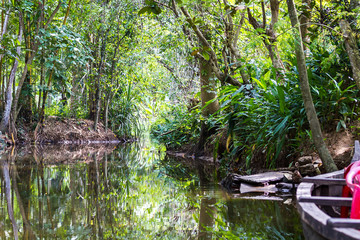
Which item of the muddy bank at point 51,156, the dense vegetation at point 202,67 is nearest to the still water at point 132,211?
the dense vegetation at point 202,67

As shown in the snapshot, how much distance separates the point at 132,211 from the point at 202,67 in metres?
5.25

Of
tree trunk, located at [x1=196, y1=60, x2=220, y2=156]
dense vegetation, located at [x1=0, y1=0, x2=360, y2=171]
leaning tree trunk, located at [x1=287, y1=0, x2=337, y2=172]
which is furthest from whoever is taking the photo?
tree trunk, located at [x1=196, y1=60, x2=220, y2=156]

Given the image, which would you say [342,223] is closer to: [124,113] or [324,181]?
[324,181]

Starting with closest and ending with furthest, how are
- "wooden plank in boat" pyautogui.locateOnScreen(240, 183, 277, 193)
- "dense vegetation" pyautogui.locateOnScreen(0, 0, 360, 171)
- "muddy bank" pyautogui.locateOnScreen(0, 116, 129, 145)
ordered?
"wooden plank in boat" pyautogui.locateOnScreen(240, 183, 277, 193) → "dense vegetation" pyautogui.locateOnScreen(0, 0, 360, 171) → "muddy bank" pyautogui.locateOnScreen(0, 116, 129, 145)

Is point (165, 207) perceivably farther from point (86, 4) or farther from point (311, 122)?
point (86, 4)

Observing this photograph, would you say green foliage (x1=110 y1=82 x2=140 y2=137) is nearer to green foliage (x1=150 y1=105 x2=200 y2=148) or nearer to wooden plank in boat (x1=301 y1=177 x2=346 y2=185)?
green foliage (x1=150 y1=105 x2=200 y2=148)

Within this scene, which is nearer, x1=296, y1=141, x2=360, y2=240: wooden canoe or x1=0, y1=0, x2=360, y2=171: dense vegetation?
x1=296, y1=141, x2=360, y2=240: wooden canoe

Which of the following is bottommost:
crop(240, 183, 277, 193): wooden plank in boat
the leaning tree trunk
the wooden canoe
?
crop(240, 183, 277, 193): wooden plank in boat

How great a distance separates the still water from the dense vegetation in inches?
40.0

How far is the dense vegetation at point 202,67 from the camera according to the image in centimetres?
417

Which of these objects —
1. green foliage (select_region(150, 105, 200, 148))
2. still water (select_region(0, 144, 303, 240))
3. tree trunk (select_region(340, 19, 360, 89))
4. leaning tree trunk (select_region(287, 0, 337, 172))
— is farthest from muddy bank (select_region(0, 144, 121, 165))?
tree trunk (select_region(340, 19, 360, 89))

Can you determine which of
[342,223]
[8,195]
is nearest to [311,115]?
[342,223]

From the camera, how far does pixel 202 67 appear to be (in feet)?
25.4

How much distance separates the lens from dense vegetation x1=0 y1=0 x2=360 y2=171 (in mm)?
4172
